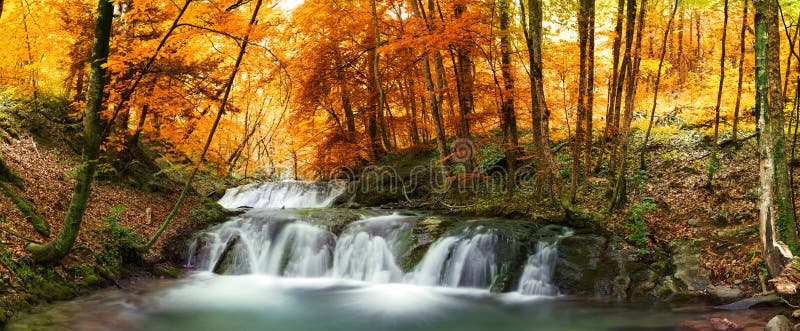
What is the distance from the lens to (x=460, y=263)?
949cm

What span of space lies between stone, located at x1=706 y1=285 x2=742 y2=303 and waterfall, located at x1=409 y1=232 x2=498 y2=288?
3.56 m

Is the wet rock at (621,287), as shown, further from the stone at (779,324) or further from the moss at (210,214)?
the moss at (210,214)

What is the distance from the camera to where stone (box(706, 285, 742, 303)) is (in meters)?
6.83

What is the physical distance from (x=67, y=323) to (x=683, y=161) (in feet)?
44.0

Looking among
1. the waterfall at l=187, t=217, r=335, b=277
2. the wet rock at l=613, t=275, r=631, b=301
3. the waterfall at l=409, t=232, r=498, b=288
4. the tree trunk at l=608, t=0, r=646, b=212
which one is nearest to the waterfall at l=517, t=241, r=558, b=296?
the waterfall at l=409, t=232, r=498, b=288

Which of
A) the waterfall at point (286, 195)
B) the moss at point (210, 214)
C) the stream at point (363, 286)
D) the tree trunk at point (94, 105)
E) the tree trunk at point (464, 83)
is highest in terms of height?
the tree trunk at point (464, 83)

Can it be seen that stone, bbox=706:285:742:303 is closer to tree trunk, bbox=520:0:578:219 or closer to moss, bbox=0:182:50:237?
tree trunk, bbox=520:0:578:219

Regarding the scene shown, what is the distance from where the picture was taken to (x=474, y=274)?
Result: 9.25 meters

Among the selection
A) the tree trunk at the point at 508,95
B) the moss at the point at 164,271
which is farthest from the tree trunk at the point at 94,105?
the tree trunk at the point at 508,95

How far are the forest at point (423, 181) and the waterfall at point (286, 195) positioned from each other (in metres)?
1.69

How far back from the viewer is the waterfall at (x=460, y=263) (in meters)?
9.21

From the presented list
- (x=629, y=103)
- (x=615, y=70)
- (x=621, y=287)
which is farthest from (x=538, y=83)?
(x=621, y=287)

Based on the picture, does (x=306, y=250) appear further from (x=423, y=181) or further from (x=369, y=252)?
(x=423, y=181)

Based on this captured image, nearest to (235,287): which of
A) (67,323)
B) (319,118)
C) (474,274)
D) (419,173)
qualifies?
(67,323)
